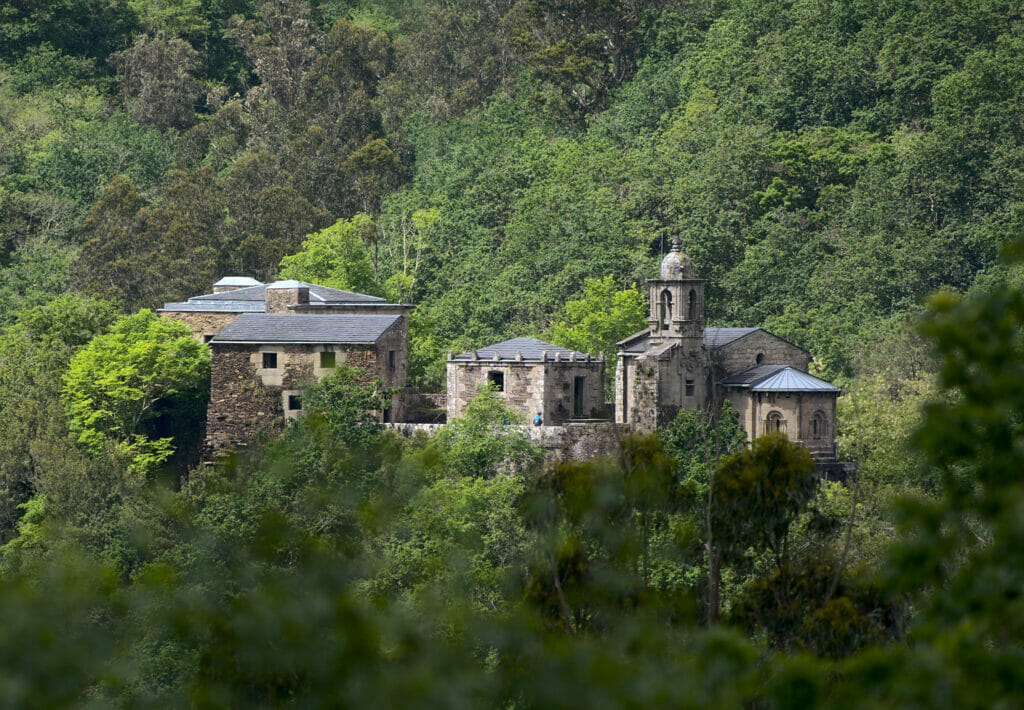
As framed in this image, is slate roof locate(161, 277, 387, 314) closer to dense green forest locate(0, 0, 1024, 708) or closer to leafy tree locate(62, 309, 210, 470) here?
leafy tree locate(62, 309, 210, 470)

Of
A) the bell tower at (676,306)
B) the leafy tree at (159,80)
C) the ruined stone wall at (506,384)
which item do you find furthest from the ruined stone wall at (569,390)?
the leafy tree at (159,80)

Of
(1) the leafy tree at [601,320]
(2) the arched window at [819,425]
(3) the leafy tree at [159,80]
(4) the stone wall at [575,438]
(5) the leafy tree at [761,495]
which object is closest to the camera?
(5) the leafy tree at [761,495]

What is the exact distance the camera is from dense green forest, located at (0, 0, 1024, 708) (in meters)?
16.8

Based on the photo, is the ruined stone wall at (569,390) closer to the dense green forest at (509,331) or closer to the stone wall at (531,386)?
the stone wall at (531,386)

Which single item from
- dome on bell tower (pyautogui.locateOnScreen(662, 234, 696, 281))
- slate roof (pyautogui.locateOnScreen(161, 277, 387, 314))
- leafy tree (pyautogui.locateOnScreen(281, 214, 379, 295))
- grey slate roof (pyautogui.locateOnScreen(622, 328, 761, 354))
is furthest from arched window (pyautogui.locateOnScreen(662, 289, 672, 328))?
leafy tree (pyautogui.locateOnScreen(281, 214, 379, 295))

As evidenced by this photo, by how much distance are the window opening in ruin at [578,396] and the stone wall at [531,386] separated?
0.22 feet

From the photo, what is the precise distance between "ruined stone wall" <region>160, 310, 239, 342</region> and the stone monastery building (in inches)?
204

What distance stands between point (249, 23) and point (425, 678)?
97.4 meters

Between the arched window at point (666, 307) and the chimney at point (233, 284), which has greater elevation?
the chimney at point (233, 284)

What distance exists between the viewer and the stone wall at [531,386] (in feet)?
176

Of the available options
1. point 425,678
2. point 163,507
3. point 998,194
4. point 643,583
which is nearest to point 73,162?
point 998,194

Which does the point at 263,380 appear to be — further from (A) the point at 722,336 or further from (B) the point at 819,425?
(B) the point at 819,425

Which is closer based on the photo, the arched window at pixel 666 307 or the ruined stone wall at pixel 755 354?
the arched window at pixel 666 307

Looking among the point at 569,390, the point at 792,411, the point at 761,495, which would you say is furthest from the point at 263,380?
the point at 761,495
